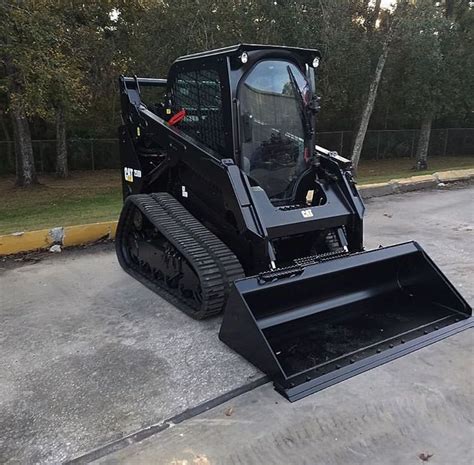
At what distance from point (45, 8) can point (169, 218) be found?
6180mm

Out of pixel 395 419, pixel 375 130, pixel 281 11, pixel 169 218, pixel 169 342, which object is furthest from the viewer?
pixel 375 130

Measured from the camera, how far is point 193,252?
4070 millimetres

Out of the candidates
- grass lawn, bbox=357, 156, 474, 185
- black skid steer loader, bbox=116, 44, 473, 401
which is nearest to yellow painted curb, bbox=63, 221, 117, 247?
black skid steer loader, bbox=116, 44, 473, 401

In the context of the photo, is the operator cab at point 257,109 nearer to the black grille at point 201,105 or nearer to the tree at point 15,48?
the black grille at point 201,105

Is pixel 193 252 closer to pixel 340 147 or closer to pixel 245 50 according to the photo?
pixel 245 50

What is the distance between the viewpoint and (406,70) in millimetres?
17062

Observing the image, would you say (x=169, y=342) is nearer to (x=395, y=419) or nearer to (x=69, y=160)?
(x=395, y=419)

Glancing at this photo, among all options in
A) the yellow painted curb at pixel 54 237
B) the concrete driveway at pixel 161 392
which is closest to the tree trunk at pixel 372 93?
the yellow painted curb at pixel 54 237

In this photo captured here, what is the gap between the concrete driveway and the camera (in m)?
2.63

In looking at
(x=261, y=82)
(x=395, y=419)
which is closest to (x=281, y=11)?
(x=261, y=82)

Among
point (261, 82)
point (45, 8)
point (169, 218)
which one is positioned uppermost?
point (45, 8)

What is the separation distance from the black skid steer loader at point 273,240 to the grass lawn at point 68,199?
10.6 ft

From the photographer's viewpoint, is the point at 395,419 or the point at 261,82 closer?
the point at 395,419

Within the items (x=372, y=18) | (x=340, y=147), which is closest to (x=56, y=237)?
(x=372, y=18)
